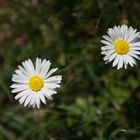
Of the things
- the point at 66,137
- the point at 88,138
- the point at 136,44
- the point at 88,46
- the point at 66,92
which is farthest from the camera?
the point at 66,92

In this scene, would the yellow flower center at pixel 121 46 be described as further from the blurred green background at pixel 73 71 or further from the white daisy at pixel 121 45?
the blurred green background at pixel 73 71

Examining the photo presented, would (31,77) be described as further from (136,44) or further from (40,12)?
(40,12)

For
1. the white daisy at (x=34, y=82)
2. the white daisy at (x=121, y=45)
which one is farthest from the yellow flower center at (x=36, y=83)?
the white daisy at (x=121, y=45)

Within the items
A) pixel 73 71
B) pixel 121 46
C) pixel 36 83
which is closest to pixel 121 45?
pixel 121 46

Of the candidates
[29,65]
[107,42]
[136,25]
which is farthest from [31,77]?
[136,25]

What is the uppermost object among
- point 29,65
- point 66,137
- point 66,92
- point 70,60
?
point 70,60

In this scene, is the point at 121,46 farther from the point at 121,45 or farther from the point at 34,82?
the point at 34,82

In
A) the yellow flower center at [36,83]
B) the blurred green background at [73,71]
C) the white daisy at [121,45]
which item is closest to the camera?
the white daisy at [121,45]

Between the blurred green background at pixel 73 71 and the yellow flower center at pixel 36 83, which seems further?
the blurred green background at pixel 73 71
